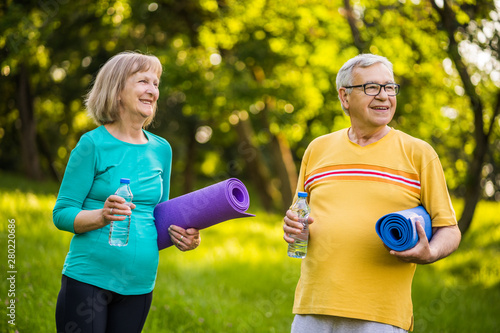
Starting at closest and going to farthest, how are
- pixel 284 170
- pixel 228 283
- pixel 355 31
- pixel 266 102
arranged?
pixel 228 283 < pixel 355 31 < pixel 266 102 < pixel 284 170

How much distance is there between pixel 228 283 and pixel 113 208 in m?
4.87

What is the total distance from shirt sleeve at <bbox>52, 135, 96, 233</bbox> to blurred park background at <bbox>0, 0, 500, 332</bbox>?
1.55 m

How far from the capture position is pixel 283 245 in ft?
30.4

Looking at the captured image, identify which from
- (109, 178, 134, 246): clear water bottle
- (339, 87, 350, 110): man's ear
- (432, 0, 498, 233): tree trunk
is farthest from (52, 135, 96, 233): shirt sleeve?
(432, 0, 498, 233): tree trunk

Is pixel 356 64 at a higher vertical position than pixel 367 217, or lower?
higher

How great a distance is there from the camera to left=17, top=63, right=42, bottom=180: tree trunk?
57.0 ft

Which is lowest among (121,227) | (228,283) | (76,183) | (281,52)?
(228,283)

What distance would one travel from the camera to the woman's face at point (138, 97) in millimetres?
2725

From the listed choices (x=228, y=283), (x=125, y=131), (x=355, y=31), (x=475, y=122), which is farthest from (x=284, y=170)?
(x=125, y=131)

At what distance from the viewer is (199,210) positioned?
278 cm

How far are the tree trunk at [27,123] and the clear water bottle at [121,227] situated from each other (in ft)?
53.1

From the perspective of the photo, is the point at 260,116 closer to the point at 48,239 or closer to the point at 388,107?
the point at 48,239

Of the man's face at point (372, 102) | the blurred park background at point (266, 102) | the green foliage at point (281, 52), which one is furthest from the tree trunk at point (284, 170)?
the man's face at point (372, 102)

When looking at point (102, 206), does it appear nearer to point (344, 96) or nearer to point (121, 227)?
point (121, 227)
